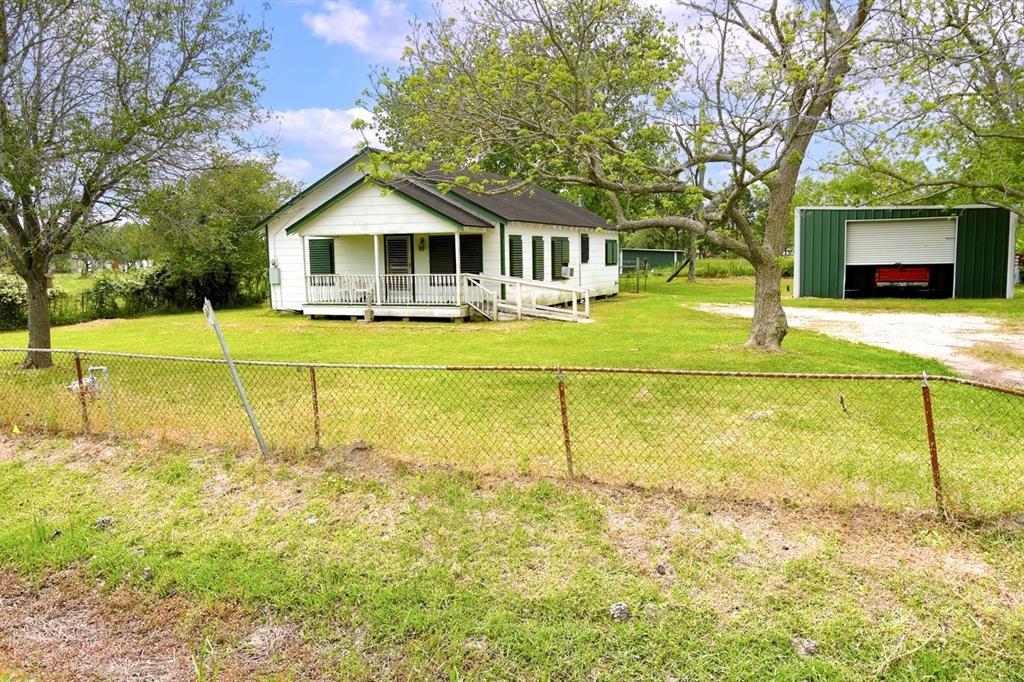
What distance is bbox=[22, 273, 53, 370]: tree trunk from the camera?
Result: 11.1 m

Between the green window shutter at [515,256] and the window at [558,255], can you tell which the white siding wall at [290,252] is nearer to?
the green window shutter at [515,256]

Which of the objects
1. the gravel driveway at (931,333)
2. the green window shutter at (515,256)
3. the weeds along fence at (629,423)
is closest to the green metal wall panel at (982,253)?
the gravel driveway at (931,333)

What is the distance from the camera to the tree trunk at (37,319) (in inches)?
435

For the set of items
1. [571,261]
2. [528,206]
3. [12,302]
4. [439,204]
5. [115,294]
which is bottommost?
[12,302]

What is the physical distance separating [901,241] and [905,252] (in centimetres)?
40

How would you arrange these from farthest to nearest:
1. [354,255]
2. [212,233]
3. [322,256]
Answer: [354,255] < [322,256] < [212,233]

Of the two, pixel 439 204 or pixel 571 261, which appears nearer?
pixel 439 204

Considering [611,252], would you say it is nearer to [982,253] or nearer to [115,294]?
[982,253]

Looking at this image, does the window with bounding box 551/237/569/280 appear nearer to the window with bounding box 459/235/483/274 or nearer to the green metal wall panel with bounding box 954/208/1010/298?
the window with bounding box 459/235/483/274

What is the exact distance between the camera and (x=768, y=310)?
37.6 feet

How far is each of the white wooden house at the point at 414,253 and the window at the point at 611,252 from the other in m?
4.36

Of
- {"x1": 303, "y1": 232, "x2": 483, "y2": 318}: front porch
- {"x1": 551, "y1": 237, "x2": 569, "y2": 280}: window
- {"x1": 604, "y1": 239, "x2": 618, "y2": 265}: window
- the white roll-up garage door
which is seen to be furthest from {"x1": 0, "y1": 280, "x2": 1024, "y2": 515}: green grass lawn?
{"x1": 604, "y1": 239, "x2": 618, "y2": 265}: window

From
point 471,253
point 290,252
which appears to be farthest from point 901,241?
point 290,252

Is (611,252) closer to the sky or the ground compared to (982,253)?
closer to the sky
